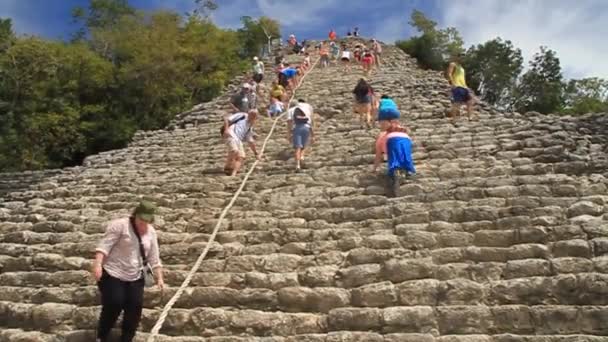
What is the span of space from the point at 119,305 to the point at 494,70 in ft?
96.6

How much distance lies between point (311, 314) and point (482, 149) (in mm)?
4625

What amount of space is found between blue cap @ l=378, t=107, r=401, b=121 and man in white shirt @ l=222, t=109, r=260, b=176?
2.20 metres

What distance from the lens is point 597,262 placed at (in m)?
4.73

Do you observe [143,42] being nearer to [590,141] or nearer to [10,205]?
[10,205]

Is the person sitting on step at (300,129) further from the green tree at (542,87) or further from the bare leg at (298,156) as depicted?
the green tree at (542,87)

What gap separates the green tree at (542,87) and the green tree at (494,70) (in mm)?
621

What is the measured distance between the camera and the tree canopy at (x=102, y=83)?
1936 centimetres

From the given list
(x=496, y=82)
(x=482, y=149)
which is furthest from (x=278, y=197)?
(x=496, y=82)

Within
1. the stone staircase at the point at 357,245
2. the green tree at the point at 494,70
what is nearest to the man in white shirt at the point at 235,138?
the stone staircase at the point at 357,245

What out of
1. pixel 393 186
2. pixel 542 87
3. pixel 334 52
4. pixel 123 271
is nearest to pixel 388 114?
pixel 393 186

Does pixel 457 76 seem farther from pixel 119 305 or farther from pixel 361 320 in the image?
pixel 119 305

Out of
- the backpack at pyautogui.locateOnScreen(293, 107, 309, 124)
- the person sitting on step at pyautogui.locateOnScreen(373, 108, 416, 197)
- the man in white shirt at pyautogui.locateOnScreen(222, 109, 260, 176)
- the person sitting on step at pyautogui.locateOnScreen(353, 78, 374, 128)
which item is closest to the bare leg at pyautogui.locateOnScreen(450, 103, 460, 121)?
the person sitting on step at pyautogui.locateOnScreen(353, 78, 374, 128)

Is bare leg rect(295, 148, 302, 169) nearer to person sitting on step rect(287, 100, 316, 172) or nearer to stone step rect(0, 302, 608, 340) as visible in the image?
person sitting on step rect(287, 100, 316, 172)

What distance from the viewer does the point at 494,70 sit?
3056 cm
